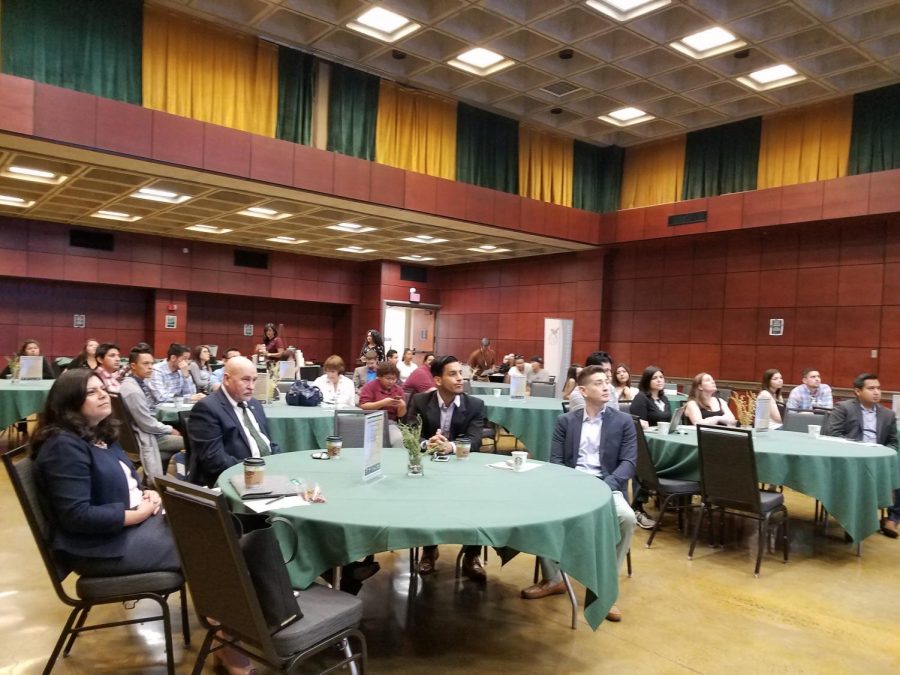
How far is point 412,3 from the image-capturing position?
300 inches

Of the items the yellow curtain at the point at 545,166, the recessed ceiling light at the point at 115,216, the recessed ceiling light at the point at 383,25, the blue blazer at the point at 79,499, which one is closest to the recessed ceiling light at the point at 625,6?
the recessed ceiling light at the point at 383,25

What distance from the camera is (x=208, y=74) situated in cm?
850

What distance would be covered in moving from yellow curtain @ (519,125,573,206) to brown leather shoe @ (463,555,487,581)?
9.21 meters

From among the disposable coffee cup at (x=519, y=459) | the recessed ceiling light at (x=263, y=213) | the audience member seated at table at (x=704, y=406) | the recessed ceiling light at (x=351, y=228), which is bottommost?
the disposable coffee cup at (x=519, y=459)

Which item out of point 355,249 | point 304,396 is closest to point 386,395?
point 304,396

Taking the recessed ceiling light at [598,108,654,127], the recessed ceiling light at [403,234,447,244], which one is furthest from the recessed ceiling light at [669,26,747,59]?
the recessed ceiling light at [403,234,447,244]

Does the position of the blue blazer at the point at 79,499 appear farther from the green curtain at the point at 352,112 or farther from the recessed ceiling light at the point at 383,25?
the green curtain at the point at 352,112

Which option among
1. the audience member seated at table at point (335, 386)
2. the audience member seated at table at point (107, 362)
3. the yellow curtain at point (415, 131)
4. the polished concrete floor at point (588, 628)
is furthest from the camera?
the yellow curtain at point (415, 131)

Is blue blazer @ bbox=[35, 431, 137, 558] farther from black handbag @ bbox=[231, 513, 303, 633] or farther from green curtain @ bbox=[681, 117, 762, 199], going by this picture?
green curtain @ bbox=[681, 117, 762, 199]

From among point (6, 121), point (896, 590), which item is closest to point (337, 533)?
point (896, 590)

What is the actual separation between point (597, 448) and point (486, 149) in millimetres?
8705

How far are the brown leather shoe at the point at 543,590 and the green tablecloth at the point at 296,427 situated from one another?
2273mm

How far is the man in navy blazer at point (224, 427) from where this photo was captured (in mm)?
3125

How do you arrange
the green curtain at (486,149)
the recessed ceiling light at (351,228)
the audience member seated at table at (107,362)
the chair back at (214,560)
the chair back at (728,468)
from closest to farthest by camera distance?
1. the chair back at (214,560)
2. the chair back at (728,468)
3. the audience member seated at table at (107,362)
4. the green curtain at (486,149)
5. the recessed ceiling light at (351,228)
